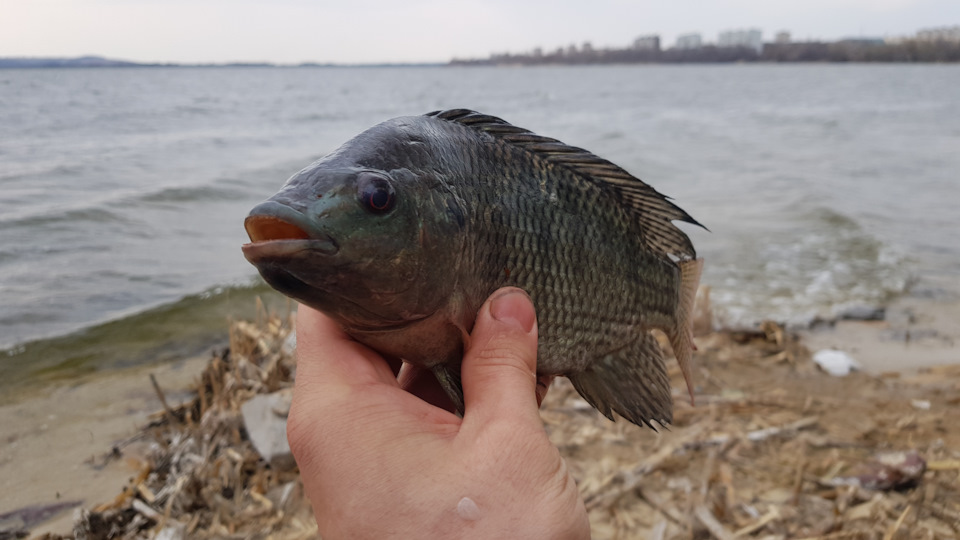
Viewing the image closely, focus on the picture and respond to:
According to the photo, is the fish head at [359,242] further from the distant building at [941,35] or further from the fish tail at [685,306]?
the distant building at [941,35]

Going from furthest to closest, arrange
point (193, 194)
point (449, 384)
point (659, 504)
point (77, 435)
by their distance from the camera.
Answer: point (193, 194), point (77, 435), point (659, 504), point (449, 384)

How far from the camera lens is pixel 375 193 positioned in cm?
152

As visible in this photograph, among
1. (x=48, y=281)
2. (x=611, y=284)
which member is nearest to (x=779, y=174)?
(x=48, y=281)

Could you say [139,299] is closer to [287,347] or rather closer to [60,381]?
[60,381]

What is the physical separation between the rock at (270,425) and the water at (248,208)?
345 cm

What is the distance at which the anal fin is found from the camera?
214 centimetres

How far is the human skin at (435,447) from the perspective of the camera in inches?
60.7

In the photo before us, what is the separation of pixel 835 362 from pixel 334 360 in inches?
228

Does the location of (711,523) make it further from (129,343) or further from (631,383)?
(129,343)

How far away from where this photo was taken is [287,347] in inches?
205

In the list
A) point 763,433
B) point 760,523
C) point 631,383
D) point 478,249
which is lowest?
point 763,433

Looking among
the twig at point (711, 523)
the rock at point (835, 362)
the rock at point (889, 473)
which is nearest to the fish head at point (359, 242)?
the twig at point (711, 523)

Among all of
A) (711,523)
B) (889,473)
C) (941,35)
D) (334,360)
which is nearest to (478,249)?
(334,360)

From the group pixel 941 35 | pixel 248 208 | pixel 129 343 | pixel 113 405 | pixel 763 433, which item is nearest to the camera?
pixel 763 433
